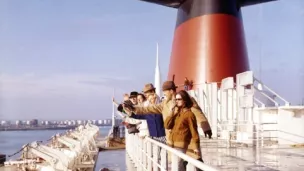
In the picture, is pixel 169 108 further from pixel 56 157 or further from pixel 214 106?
pixel 214 106

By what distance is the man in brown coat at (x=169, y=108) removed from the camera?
3.55 meters

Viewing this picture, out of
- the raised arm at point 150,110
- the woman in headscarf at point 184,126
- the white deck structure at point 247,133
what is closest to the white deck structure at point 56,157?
the white deck structure at point 247,133

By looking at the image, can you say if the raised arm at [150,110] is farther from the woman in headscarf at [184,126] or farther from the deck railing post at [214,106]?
the deck railing post at [214,106]

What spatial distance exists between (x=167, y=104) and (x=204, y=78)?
1033 centimetres

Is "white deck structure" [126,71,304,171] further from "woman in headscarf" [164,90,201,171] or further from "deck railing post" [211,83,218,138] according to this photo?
"woman in headscarf" [164,90,201,171]

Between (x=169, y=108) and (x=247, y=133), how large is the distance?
676 centimetres

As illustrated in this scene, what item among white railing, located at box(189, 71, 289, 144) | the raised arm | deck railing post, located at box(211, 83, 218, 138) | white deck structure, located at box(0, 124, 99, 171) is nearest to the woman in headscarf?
the raised arm

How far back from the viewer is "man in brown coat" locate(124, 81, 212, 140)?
3555mm

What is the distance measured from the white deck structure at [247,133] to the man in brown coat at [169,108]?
0.66 m

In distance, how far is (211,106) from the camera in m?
13.9

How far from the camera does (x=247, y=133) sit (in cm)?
1047

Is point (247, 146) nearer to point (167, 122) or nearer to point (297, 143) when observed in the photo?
point (297, 143)

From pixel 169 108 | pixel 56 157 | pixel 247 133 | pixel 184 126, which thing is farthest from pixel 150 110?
pixel 56 157

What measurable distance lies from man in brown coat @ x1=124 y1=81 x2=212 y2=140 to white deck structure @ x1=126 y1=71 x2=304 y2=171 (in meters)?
0.66
